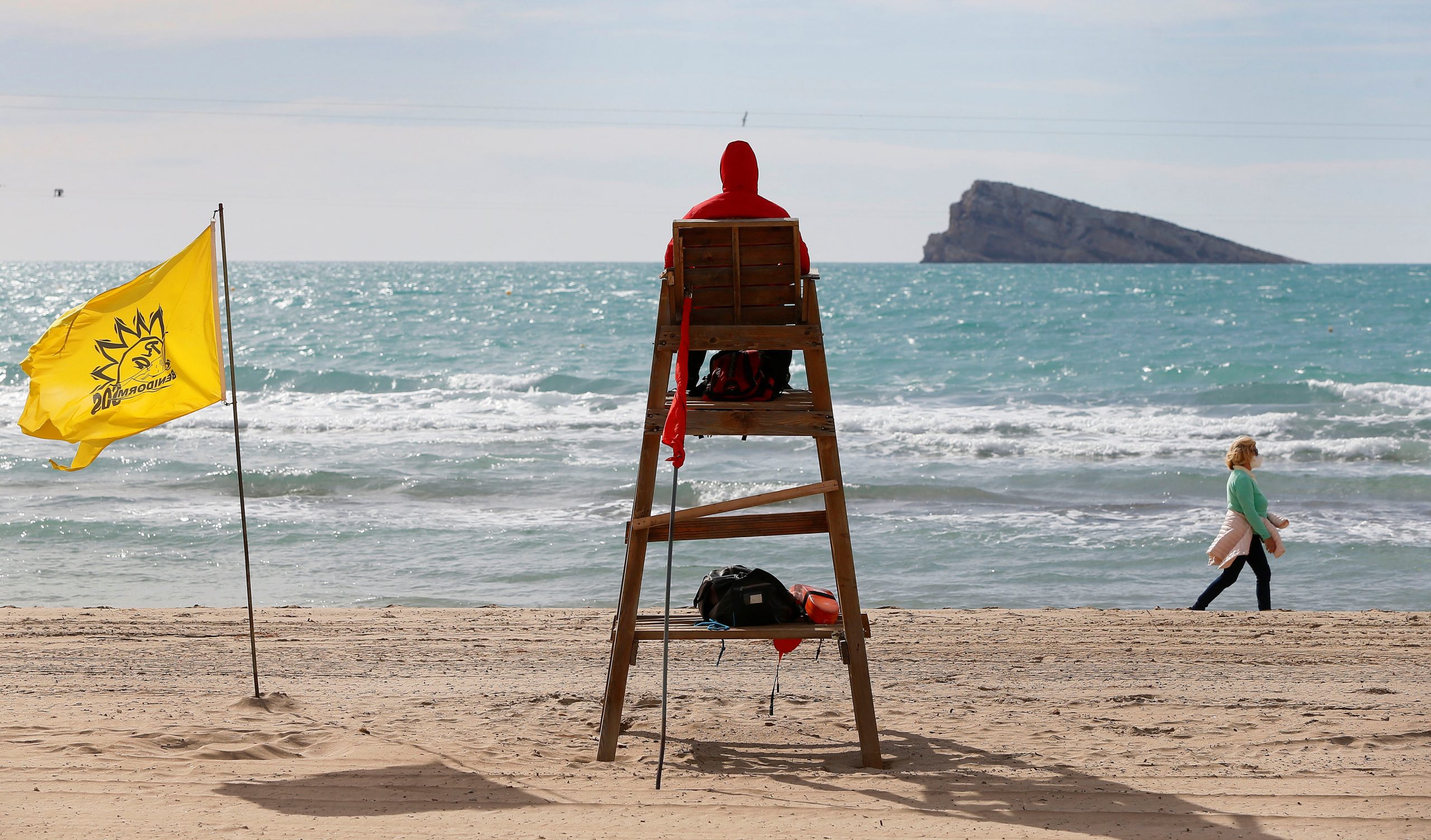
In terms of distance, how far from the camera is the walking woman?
8.50 m

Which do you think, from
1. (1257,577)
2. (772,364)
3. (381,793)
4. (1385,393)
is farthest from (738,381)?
(1385,393)

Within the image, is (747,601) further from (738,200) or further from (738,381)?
(738,200)

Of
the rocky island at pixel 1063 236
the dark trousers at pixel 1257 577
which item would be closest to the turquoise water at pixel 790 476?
the dark trousers at pixel 1257 577

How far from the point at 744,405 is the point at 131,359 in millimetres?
2692

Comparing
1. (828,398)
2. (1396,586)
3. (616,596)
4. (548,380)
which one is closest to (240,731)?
(828,398)

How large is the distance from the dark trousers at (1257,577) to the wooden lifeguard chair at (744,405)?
4526mm

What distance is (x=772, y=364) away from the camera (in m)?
5.05

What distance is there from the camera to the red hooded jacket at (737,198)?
481 centimetres

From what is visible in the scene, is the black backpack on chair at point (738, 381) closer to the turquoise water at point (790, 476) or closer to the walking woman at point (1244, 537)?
the turquoise water at point (790, 476)

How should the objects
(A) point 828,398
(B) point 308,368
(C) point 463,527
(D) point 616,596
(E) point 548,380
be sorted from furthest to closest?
(B) point 308,368, (E) point 548,380, (C) point 463,527, (D) point 616,596, (A) point 828,398

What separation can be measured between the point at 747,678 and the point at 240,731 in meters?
2.60

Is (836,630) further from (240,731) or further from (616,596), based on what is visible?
(616,596)

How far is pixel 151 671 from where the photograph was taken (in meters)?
6.56

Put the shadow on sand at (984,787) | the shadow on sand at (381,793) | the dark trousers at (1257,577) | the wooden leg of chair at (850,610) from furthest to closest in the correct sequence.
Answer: the dark trousers at (1257,577) → the wooden leg of chair at (850,610) → the shadow on sand at (381,793) → the shadow on sand at (984,787)
